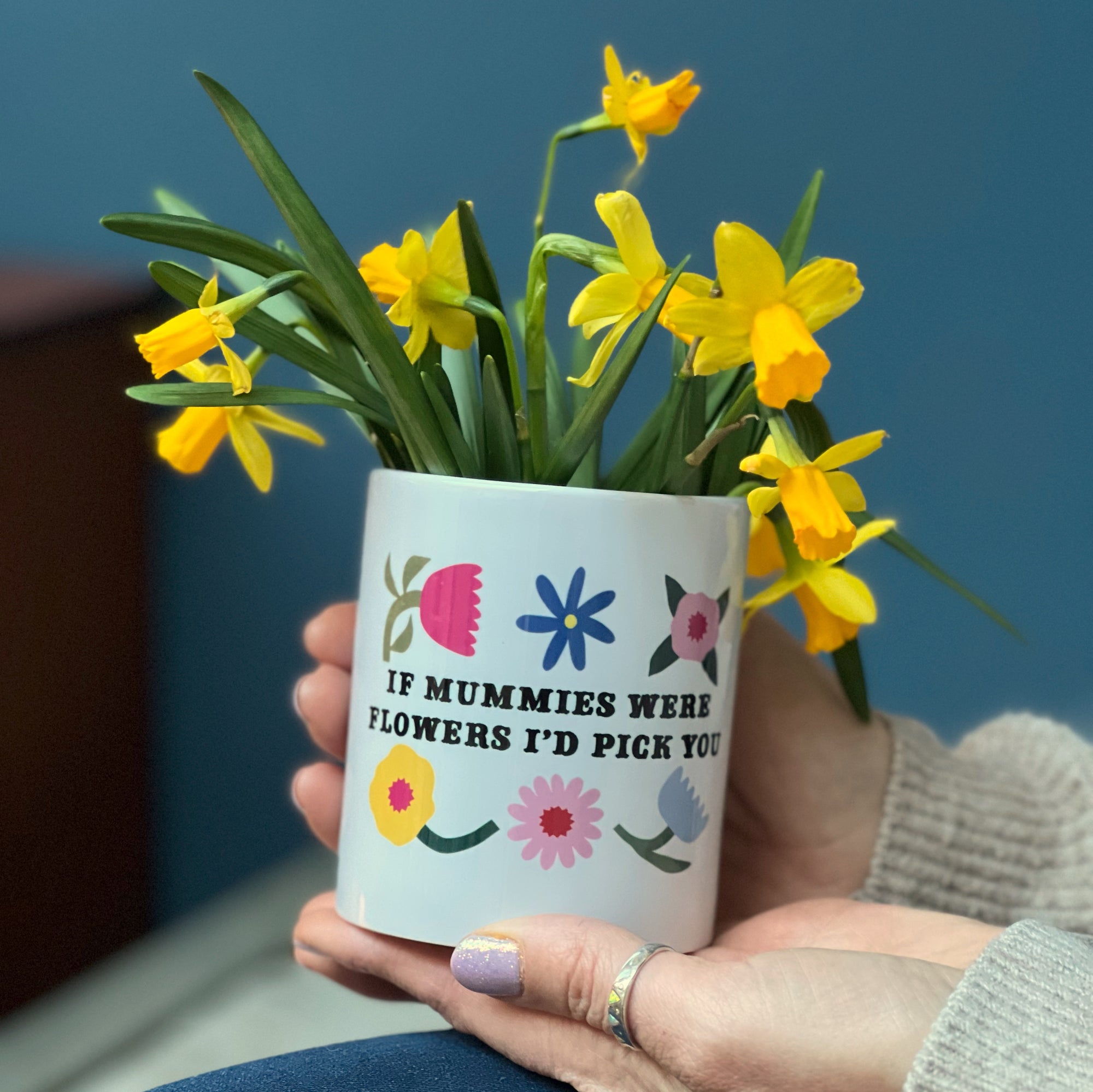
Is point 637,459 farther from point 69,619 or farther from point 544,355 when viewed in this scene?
point 69,619

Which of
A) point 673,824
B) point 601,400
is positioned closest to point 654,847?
point 673,824

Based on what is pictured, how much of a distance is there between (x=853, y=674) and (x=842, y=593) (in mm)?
175

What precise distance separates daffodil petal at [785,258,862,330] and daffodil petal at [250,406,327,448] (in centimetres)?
26

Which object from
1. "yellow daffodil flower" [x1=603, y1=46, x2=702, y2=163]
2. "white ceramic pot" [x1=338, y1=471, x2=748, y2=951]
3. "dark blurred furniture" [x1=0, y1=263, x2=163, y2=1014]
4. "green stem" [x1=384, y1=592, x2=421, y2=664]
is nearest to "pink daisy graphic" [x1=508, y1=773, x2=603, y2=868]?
"white ceramic pot" [x1=338, y1=471, x2=748, y2=951]

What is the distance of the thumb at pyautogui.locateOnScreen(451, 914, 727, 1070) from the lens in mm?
496

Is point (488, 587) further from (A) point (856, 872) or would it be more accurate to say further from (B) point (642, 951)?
(A) point (856, 872)

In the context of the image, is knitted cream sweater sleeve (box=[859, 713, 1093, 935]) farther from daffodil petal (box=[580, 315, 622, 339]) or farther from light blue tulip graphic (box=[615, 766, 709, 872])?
daffodil petal (box=[580, 315, 622, 339])

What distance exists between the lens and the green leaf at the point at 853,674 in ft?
2.31

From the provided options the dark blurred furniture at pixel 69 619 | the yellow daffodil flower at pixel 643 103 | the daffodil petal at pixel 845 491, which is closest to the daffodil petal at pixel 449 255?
the yellow daffodil flower at pixel 643 103

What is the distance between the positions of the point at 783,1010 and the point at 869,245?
1.06 m

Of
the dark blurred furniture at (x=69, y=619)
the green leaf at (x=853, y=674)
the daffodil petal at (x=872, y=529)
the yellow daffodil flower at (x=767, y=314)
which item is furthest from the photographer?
the dark blurred furniture at (x=69, y=619)

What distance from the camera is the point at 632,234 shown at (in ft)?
1.63

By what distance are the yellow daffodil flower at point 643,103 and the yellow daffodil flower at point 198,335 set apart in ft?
0.70

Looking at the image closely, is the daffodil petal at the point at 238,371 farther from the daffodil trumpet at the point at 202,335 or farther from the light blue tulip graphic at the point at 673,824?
the light blue tulip graphic at the point at 673,824
